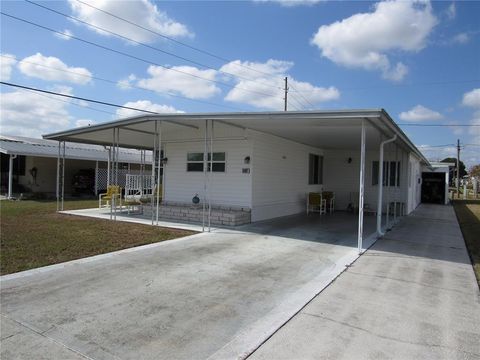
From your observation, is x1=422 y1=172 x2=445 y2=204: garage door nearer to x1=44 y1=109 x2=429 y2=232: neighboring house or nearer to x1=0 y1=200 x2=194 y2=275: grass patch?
x1=44 y1=109 x2=429 y2=232: neighboring house

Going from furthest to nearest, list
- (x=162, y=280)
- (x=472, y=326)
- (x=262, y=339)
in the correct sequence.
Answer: (x=162, y=280) < (x=472, y=326) < (x=262, y=339)

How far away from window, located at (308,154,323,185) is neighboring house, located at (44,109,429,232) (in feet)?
0.38

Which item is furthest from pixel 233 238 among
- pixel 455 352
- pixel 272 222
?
pixel 455 352

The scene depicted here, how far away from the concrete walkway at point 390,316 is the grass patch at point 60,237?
4149 millimetres

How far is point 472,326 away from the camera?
3.66 meters

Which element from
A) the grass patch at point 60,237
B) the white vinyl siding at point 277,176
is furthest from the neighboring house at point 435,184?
the grass patch at point 60,237

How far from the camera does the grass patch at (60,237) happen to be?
237 inches

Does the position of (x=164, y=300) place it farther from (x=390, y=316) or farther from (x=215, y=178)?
(x=215, y=178)

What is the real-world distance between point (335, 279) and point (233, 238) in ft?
10.9

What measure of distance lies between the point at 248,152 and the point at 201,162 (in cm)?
183

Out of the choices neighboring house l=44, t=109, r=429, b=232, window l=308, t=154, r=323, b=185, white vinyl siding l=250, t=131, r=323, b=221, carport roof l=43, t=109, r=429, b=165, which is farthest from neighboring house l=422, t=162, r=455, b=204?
carport roof l=43, t=109, r=429, b=165

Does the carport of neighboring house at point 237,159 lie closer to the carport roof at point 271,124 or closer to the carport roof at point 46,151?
the carport roof at point 271,124

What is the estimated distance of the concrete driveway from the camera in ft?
10.4

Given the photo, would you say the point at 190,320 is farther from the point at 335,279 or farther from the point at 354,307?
the point at 335,279
